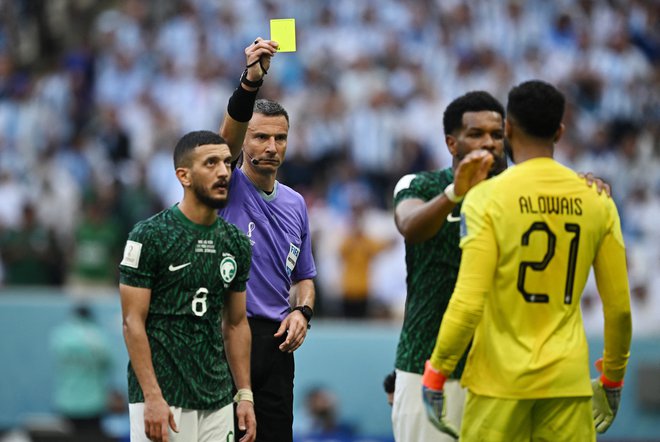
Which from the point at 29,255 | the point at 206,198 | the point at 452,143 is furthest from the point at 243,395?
the point at 29,255

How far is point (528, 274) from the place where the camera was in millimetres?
5523

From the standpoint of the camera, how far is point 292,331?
6.97m

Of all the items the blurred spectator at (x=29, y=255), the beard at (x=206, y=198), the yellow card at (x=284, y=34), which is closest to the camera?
the beard at (x=206, y=198)

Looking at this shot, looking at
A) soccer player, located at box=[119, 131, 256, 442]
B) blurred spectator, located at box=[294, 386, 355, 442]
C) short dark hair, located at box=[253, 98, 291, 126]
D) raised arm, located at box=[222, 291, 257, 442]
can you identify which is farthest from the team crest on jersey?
blurred spectator, located at box=[294, 386, 355, 442]

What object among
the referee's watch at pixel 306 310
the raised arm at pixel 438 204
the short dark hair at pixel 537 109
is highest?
the short dark hair at pixel 537 109

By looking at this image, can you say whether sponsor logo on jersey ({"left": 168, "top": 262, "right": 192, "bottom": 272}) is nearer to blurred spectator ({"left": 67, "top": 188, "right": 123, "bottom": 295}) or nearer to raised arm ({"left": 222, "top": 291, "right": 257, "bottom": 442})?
raised arm ({"left": 222, "top": 291, "right": 257, "bottom": 442})

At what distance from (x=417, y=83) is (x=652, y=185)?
384 centimetres

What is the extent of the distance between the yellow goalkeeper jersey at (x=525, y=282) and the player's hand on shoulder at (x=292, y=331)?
153cm

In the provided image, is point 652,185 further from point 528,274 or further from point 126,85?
point 528,274

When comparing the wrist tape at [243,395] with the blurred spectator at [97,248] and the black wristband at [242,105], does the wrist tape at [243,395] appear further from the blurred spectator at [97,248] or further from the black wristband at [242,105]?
the blurred spectator at [97,248]

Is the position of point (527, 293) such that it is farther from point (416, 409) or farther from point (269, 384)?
point (269, 384)

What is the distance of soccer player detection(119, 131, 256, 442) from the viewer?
6.21m

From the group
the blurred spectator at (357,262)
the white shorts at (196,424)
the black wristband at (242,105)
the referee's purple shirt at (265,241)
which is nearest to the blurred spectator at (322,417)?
the blurred spectator at (357,262)

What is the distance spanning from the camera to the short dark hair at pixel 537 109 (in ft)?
18.6
